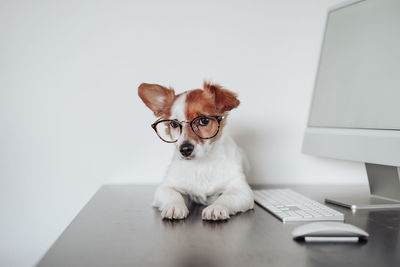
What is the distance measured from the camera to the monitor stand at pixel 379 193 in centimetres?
120

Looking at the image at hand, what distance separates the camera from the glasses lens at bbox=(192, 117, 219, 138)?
1.12m

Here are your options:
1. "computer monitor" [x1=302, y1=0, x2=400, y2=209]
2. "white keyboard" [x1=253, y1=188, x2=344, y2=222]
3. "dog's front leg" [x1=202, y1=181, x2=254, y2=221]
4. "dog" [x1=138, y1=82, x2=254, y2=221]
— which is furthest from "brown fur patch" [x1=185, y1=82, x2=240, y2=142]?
"computer monitor" [x1=302, y1=0, x2=400, y2=209]

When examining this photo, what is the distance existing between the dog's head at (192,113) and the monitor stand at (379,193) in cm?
50

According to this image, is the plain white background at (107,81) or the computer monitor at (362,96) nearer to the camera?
the computer monitor at (362,96)

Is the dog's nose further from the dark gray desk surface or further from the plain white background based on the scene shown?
the plain white background

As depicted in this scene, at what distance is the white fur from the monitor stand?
13.3 inches

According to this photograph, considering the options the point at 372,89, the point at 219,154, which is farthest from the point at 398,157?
the point at 219,154

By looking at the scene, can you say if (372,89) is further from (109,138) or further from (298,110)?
(109,138)

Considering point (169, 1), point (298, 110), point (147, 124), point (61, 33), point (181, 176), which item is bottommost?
point (181, 176)

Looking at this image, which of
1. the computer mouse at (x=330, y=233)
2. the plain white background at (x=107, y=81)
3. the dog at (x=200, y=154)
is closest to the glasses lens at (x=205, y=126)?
the dog at (x=200, y=154)

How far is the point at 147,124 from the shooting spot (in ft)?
5.45

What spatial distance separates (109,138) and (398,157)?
1156mm

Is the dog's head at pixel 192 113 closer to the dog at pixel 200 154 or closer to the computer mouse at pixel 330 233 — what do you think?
the dog at pixel 200 154

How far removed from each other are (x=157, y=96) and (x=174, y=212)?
406 millimetres
